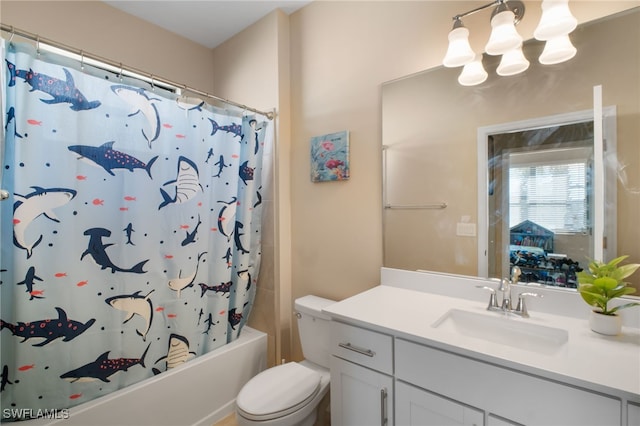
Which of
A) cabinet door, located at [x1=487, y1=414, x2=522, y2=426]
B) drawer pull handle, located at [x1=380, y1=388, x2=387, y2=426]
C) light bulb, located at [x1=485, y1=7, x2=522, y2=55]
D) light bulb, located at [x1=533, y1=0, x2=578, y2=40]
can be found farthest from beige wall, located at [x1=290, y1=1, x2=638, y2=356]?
cabinet door, located at [x1=487, y1=414, x2=522, y2=426]

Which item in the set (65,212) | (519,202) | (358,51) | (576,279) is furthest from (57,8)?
(576,279)

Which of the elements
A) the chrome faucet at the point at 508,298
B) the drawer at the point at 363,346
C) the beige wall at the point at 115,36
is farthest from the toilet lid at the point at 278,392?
the beige wall at the point at 115,36

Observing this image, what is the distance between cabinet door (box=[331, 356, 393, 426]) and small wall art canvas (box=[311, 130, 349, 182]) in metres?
1.06

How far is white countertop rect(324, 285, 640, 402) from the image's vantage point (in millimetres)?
789

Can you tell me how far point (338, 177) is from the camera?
73.7 inches

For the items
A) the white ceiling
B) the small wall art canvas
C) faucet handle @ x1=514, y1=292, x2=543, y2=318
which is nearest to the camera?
faucet handle @ x1=514, y1=292, x2=543, y2=318

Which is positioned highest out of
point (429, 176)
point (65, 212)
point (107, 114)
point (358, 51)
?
point (358, 51)

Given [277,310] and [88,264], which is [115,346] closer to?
[88,264]

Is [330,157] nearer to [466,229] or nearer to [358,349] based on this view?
[466,229]

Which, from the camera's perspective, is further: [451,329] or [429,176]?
[429,176]

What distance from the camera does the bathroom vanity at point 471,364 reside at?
0.80 metres

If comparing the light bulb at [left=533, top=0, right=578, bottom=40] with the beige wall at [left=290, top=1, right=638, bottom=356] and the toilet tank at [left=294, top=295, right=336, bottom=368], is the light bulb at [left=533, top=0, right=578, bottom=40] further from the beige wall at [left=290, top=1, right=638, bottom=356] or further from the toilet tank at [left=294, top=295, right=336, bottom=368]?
the toilet tank at [left=294, top=295, right=336, bottom=368]

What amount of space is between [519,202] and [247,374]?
1.86 m

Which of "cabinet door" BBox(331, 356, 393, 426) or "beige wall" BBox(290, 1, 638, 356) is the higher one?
"beige wall" BBox(290, 1, 638, 356)
